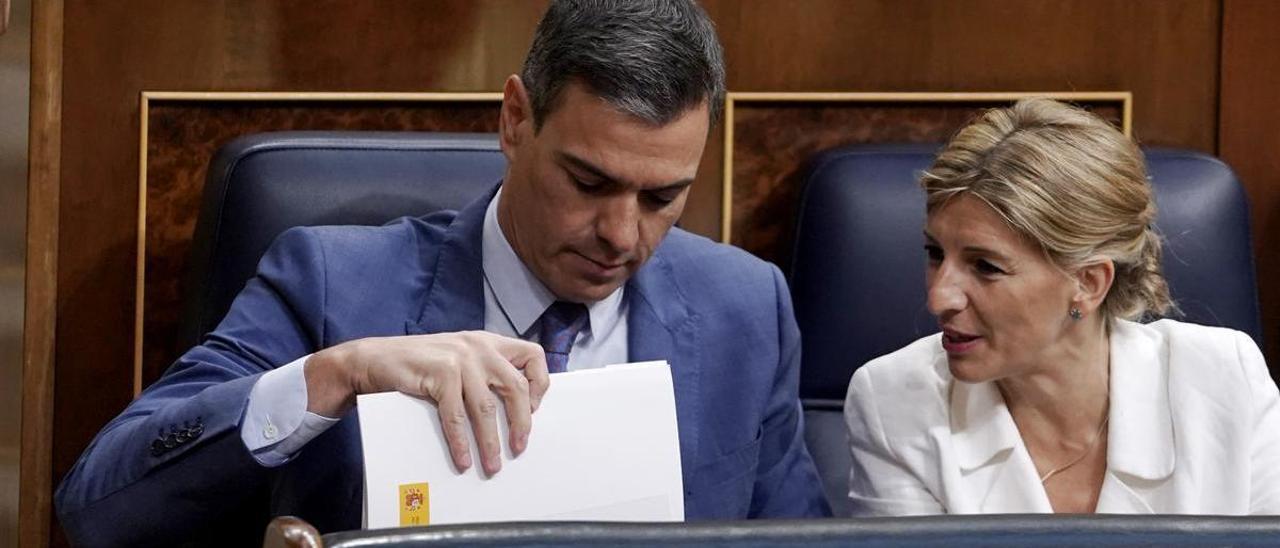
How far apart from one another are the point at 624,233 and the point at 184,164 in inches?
36.6

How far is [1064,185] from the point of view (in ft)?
5.90

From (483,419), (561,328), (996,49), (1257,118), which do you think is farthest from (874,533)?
(1257,118)

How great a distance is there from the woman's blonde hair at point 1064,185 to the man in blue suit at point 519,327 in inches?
11.5

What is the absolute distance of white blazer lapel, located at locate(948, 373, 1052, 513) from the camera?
5.92 feet

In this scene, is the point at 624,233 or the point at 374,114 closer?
the point at 624,233

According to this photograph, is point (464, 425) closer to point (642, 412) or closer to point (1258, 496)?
point (642, 412)

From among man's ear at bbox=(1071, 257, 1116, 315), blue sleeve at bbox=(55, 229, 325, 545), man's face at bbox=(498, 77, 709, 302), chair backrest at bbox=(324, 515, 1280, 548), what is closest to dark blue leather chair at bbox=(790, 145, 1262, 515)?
man's ear at bbox=(1071, 257, 1116, 315)

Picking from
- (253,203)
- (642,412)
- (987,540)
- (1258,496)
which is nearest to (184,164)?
(253,203)

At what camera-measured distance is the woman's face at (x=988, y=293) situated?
1.80m

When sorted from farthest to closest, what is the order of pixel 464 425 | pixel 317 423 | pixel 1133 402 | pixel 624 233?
pixel 1133 402 < pixel 624 233 < pixel 317 423 < pixel 464 425

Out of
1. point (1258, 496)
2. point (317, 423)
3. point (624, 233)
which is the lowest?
point (1258, 496)

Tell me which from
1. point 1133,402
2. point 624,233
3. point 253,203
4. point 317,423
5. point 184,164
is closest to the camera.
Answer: point 317,423

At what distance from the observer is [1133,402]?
6.11 ft

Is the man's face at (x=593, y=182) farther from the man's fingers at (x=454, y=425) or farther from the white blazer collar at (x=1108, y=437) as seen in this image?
the white blazer collar at (x=1108, y=437)
